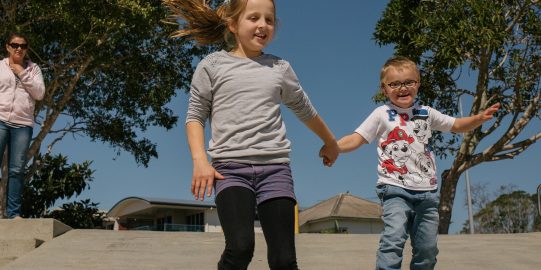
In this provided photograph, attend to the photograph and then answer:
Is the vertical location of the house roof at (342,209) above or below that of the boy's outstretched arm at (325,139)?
above

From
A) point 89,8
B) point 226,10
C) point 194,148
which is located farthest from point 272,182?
point 89,8

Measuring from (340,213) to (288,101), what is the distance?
112ft

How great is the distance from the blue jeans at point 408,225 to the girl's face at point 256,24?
132cm

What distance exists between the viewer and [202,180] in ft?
9.77

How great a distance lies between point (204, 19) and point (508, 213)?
48169 mm

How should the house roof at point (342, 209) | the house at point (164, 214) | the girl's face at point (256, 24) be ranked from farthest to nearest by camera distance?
the house roof at point (342, 209) < the house at point (164, 214) < the girl's face at point (256, 24)

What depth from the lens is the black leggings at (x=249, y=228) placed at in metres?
2.90

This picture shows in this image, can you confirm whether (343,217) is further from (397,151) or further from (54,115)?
(397,151)

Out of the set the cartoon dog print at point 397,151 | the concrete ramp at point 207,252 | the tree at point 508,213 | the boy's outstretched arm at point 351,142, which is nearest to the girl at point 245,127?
the boy's outstretched arm at point 351,142

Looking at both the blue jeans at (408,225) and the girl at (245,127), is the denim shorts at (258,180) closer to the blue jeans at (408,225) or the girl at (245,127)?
the girl at (245,127)

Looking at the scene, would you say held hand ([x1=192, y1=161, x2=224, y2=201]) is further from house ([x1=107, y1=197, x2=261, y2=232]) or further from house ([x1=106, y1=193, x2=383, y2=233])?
house ([x1=106, y1=193, x2=383, y2=233])

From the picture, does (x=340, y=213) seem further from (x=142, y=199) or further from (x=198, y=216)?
(x=142, y=199)

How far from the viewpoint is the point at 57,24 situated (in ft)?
51.8

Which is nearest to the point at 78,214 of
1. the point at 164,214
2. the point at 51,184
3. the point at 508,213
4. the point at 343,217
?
the point at 51,184
